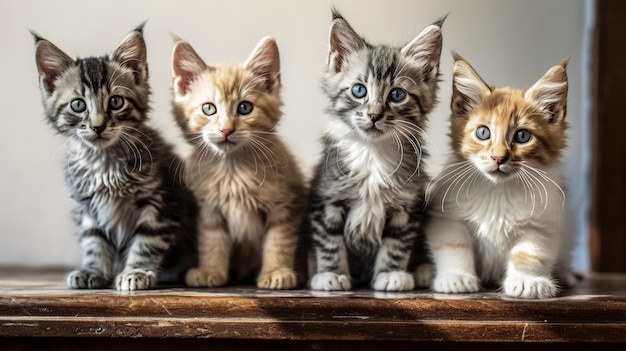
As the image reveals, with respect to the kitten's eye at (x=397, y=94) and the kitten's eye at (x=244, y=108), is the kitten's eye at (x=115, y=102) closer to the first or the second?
the kitten's eye at (x=244, y=108)

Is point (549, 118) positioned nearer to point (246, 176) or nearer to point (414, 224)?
point (414, 224)

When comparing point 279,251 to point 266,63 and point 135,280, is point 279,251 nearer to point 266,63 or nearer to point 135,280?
point 135,280

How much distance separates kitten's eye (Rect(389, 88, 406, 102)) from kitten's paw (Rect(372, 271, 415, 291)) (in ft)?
1.36

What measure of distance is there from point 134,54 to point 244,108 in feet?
1.00

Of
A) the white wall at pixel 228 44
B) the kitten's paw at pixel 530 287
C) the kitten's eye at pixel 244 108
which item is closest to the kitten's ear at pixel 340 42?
the kitten's eye at pixel 244 108

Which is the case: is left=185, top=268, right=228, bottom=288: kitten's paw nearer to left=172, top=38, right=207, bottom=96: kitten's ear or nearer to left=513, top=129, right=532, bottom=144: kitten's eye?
left=172, top=38, right=207, bottom=96: kitten's ear

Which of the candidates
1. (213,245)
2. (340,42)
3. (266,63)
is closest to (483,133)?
(340,42)

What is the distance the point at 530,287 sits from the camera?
146cm

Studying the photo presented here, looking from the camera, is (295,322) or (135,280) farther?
(135,280)

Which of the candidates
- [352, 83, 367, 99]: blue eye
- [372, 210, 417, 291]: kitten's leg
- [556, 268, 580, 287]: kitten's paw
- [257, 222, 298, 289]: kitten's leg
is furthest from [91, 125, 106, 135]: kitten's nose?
[556, 268, 580, 287]: kitten's paw

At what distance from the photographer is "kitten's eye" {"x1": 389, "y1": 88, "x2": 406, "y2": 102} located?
1523 millimetres

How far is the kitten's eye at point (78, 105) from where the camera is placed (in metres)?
1.54

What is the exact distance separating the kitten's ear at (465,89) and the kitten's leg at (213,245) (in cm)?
65

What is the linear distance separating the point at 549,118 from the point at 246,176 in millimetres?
746
